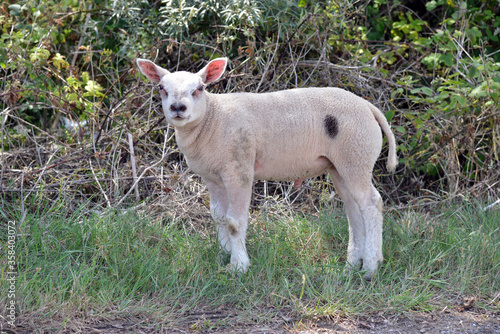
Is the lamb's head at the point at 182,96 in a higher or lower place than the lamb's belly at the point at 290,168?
higher

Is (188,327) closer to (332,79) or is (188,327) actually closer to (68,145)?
(68,145)

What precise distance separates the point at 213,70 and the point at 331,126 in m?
1.04

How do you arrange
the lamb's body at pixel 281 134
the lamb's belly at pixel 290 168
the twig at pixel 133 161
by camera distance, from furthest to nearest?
the twig at pixel 133 161 < the lamb's belly at pixel 290 168 < the lamb's body at pixel 281 134

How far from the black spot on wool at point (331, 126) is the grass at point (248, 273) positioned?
3.08ft

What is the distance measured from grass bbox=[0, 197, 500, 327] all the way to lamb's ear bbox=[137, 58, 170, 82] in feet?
4.19

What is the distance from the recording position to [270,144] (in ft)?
14.8

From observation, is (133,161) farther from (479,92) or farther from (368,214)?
(479,92)

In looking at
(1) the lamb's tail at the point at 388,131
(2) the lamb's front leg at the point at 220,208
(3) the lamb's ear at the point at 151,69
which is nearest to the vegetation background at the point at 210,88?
(2) the lamb's front leg at the point at 220,208

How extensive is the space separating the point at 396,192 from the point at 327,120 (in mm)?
2450

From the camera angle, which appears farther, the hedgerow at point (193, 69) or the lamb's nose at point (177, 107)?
the hedgerow at point (193, 69)

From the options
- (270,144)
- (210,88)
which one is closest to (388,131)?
(270,144)

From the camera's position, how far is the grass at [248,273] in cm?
395

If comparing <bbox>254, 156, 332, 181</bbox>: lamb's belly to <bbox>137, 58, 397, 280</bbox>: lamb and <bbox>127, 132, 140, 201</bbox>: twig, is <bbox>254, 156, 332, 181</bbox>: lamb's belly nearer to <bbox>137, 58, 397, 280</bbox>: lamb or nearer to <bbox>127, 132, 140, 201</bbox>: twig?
<bbox>137, 58, 397, 280</bbox>: lamb

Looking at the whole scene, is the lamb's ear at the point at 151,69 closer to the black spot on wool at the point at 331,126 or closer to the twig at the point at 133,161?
the black spot on wool at the point at 331,126
